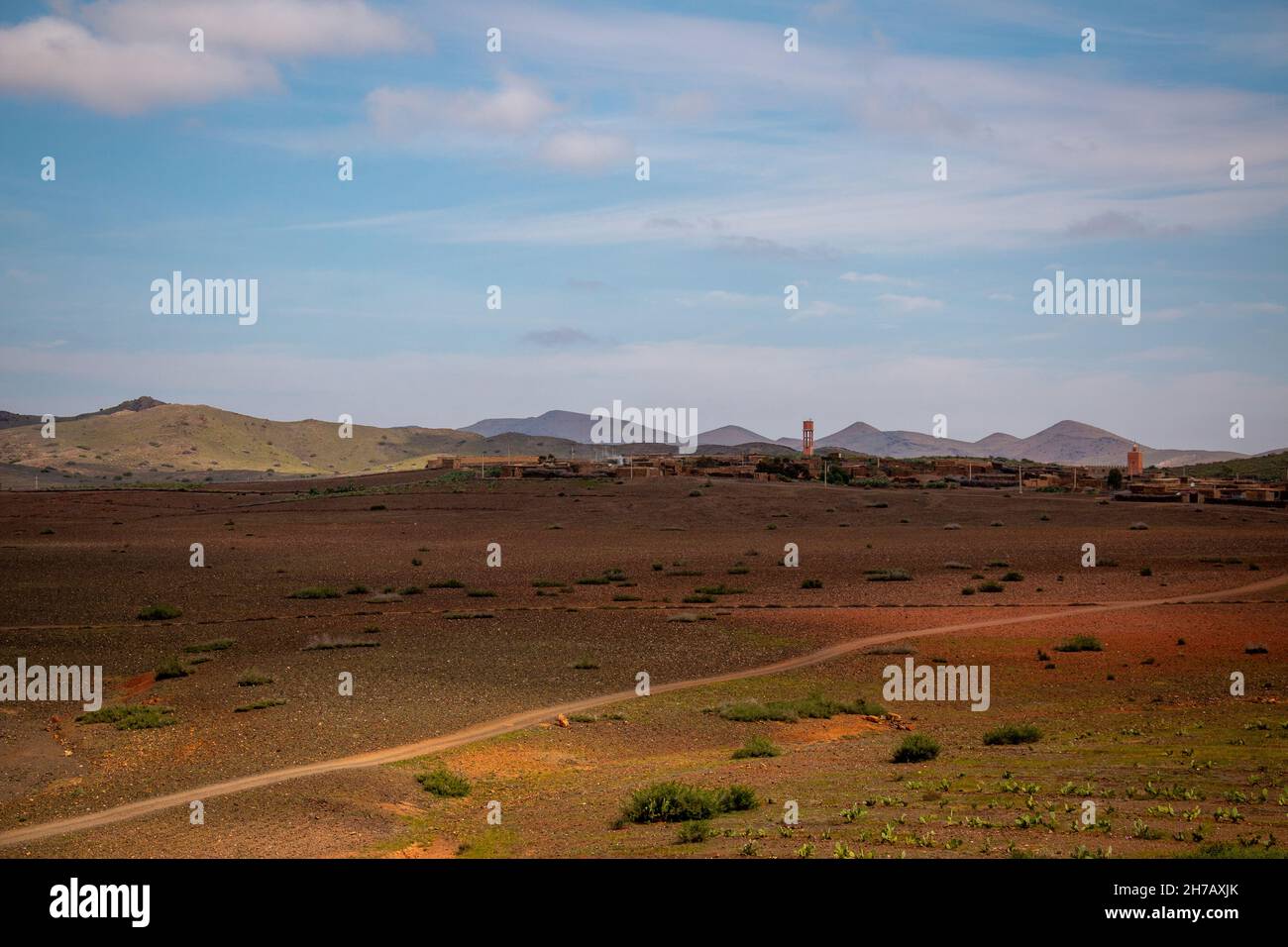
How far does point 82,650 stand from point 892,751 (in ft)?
59.3

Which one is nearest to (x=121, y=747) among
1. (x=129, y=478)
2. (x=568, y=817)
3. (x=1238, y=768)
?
(x=568, y=817)

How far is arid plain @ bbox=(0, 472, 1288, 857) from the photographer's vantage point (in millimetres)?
11906

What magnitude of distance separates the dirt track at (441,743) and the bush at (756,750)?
402 cm

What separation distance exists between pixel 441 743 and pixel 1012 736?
8.28m

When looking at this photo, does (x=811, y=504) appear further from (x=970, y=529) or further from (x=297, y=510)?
(x=297, y=510)

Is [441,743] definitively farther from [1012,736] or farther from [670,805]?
[1012,736]

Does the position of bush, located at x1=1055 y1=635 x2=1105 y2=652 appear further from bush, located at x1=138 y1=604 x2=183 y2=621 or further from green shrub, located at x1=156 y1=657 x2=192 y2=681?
bush, located at x1=138 y1=604 x2=183 y2=621

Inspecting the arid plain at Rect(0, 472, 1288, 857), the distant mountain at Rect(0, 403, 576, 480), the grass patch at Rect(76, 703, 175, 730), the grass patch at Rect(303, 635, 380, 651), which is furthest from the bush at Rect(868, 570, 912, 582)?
the distant mountain at Rect(0, 403, 576, 480)

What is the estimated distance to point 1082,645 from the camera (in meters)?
25.2

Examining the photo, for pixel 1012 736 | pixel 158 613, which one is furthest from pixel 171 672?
pixel 1012 736

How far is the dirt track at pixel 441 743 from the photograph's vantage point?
42.9 feet

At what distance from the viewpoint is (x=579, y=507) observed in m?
65.7

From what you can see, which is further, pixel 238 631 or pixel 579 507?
pixel 579 507

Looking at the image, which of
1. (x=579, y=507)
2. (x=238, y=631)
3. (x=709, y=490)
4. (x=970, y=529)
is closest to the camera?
(x=238, y=631)
